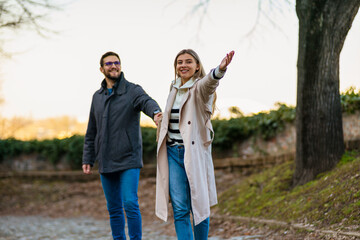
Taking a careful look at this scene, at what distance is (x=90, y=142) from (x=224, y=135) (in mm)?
5924

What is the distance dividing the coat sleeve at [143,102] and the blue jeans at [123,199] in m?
0.65

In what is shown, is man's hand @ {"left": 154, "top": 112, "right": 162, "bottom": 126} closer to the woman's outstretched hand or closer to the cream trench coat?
the cream trench coat

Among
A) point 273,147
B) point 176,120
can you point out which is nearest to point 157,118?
point 176,120

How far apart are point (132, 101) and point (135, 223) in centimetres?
131

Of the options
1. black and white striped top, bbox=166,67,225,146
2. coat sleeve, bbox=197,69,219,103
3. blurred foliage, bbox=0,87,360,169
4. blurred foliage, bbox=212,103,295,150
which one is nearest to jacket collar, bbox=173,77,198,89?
black and white striped top, bbox=166,67,225,146

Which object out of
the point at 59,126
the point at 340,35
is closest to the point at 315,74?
the point at 340,35

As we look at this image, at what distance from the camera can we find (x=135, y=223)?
426 centimetres

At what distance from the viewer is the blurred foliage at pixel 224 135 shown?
935cm

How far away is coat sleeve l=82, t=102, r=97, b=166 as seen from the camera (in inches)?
191

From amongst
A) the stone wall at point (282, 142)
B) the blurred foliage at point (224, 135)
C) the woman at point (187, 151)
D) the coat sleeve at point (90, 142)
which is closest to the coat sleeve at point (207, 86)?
the woman at point (187, 151)

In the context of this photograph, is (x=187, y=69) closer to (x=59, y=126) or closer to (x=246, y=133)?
(x=246, y=133)

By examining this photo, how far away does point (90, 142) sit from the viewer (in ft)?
16.0

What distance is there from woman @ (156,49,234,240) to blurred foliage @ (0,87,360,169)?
18.0 feet

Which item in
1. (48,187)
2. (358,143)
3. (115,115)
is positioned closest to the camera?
(115,115)
